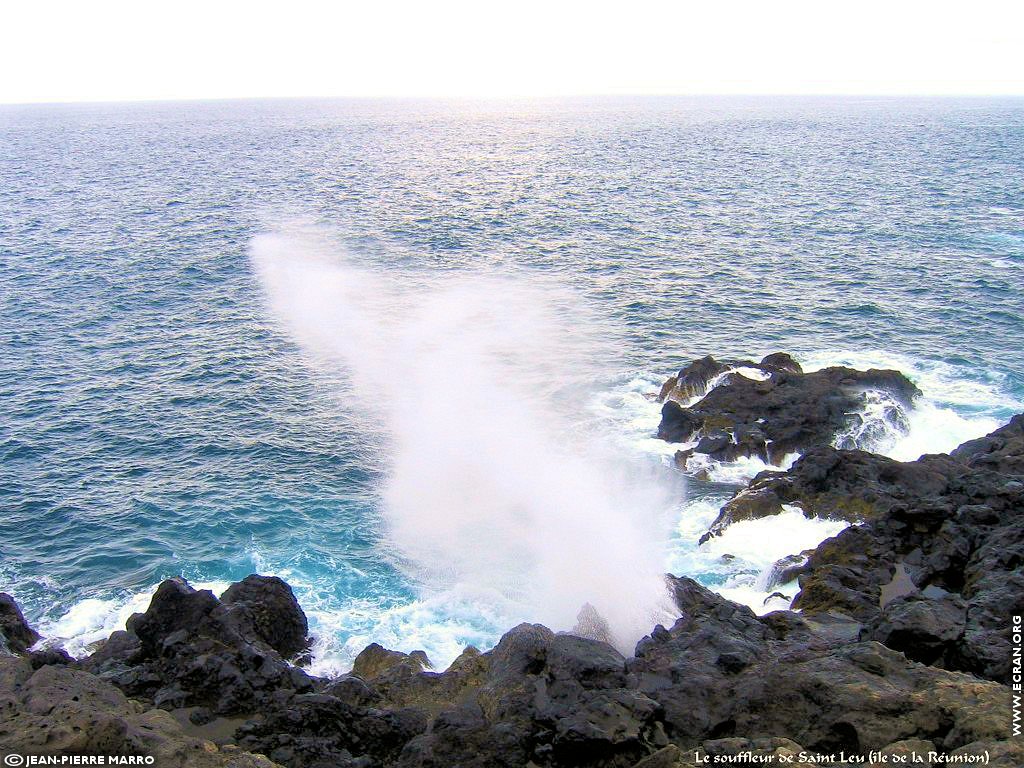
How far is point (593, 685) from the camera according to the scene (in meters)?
20.8

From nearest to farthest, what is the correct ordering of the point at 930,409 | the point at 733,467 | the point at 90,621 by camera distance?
the point at 90,621
the point at 733,467
the point at 930,409

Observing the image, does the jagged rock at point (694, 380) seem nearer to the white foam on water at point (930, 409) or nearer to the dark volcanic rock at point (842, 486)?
the white foam on water at point (930, 409)

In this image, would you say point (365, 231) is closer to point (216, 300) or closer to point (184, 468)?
point (216, 300)

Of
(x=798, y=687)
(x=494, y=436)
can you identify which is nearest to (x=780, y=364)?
(x=494, y=436)

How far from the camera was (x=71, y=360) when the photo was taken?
1976 inches

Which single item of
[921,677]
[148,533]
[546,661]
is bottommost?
[148,533]

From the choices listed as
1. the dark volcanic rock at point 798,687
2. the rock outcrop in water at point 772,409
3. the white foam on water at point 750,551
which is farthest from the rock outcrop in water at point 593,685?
the rock outcrop in water at point 772,409

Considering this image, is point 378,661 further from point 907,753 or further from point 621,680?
point 907,753

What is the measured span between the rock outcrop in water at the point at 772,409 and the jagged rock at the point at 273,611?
20.2 metres

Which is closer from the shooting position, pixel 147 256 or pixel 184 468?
pixel 184 468

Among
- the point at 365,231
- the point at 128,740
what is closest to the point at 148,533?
the point at 128,740

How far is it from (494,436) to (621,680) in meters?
22.3

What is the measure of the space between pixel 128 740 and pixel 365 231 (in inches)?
2910

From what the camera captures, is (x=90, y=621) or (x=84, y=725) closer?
(x=84, y=725)
